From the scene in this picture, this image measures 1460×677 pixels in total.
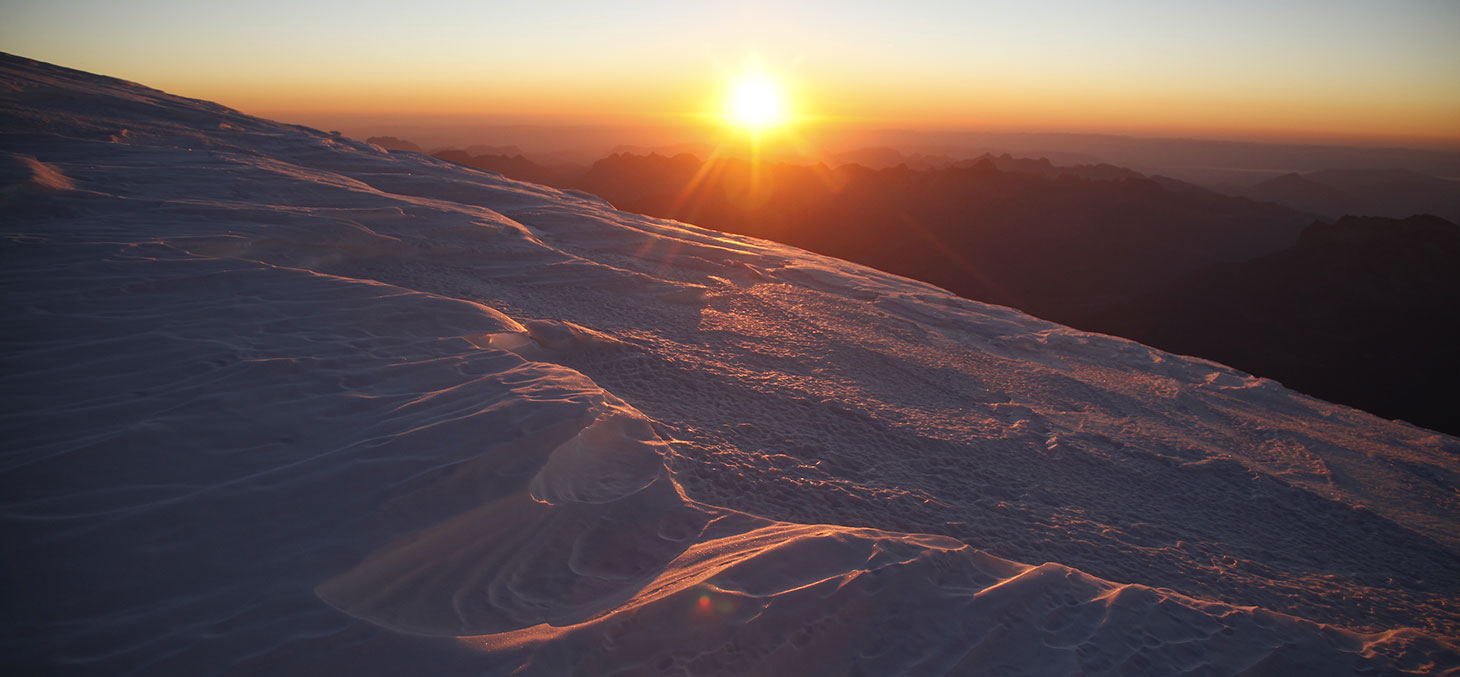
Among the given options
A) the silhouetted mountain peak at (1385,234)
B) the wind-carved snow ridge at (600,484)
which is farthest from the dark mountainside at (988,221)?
the wind-carved snow ridge at (600,484)

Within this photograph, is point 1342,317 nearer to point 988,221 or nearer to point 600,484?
point 988,221

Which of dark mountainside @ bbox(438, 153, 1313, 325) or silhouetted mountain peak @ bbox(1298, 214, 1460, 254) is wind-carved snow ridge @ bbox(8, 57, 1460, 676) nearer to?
silhouetted mountain peak @ bbox(1298, 214, 1460, 254)

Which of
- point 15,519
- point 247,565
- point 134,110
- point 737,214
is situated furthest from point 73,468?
point 737,214

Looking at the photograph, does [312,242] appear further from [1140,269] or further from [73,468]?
[1140,269]

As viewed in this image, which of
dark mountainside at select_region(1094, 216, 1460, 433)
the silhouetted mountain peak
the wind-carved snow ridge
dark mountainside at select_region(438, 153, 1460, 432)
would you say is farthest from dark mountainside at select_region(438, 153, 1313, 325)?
the wind-carved snow ridge

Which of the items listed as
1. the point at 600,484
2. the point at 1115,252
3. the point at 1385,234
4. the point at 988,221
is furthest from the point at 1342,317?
the point at 600,484

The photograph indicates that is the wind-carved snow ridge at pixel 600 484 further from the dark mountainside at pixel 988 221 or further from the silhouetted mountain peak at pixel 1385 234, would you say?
the dark mountainside at pixel 988 221
